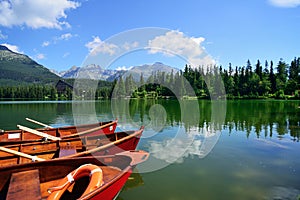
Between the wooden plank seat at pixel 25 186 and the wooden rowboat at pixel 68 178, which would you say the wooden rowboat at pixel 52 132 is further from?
the wooden plank seat at pixel 25 186

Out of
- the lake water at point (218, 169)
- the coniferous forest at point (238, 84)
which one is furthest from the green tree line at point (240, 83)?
the lake water at point (218, 169)

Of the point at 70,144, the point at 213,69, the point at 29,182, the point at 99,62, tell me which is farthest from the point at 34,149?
the point at 213,69

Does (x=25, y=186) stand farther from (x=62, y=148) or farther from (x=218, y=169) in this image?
(x=218, y=169)

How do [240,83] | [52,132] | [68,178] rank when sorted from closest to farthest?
[68,178] → [52,132] → [240,83]

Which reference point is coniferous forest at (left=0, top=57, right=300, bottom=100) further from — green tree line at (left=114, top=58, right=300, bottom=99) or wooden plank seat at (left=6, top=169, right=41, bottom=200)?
wooden plank seat at (left=6, top=169, right=41, bottom=200)

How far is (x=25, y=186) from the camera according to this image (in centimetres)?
484

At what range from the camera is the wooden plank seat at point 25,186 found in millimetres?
4473

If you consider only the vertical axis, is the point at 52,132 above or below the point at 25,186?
above

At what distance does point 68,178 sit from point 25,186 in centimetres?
88

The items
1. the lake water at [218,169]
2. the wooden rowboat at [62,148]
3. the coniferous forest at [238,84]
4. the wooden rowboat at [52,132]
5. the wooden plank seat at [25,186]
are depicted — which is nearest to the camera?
the wooden plank seat at [25,186]

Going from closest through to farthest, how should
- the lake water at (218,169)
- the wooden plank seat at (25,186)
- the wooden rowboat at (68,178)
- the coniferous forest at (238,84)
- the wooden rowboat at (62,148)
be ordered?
1. the wooden plank seat at (25,186)
2. the wooden rowboat at (68,178)
3. the lake water at (218,169)
4. the wooden rowboat at (62,148)
5. the coniferous forest at (238,84)

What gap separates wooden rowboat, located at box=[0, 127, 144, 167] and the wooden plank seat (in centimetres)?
130

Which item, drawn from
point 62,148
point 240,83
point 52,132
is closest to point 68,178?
point 62,148

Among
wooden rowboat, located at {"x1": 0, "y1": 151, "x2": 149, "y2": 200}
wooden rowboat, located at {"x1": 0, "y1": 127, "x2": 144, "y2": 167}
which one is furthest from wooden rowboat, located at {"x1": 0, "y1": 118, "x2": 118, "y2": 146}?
wooden rowboat, located at {"x1": 0, "y1": 151, "x2": 149, "y2": 200}
